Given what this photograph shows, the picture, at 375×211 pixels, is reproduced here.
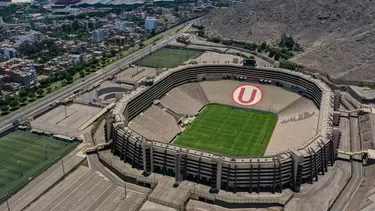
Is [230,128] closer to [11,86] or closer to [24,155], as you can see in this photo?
[24,155]

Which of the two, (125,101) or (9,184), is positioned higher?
(125,101)

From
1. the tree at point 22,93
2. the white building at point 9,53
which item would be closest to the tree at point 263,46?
the tree at point 22,93

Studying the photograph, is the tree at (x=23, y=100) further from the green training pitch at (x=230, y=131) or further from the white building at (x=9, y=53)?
the white building at (x=9, y=53)

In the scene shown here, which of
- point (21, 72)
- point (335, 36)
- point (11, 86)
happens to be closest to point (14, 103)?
point (11, 86)

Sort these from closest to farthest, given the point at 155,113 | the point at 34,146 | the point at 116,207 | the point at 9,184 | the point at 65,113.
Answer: the point at 116,207 < the point at 9,184 < the point at 34,146 < the point at 155,113 < the point at 65,113

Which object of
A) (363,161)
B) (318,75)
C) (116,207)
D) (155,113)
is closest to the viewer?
(116,207)

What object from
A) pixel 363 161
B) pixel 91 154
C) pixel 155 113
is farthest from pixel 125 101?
pixel 363 161

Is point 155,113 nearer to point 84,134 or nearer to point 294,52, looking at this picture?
point 84,134
